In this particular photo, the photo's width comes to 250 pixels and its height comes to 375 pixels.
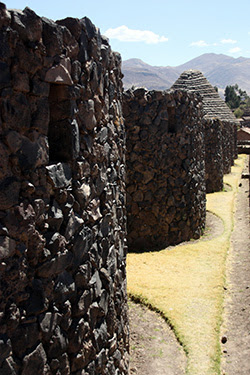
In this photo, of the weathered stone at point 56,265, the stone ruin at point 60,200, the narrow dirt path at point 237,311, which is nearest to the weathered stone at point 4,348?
the stone ruin at point 60,200

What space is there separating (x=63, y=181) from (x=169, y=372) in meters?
3.19

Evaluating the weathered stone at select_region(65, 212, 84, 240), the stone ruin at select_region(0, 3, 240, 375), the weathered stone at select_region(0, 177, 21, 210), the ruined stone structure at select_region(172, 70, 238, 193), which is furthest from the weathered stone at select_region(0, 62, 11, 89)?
the ruined stone structure at select_region(172, 70, 238, 193)

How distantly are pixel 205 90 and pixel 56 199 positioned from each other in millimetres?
19878

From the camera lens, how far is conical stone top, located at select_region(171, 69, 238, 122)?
20.3 meters

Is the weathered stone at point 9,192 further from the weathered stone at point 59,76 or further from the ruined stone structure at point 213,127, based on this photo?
the ruined stone structure at point 213,127

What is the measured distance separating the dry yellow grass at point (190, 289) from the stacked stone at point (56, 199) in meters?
1.68

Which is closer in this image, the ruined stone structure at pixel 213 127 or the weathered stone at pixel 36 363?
the weathered stone at pixel 36 363

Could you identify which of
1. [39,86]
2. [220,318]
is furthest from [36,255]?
[220,318]

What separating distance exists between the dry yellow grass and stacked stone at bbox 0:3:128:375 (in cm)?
168

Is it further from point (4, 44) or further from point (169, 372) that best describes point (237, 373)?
point (4, 44)

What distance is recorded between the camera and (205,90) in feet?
71.5

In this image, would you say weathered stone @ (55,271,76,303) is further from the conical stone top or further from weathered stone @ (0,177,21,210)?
the conical stone top

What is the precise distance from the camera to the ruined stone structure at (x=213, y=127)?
1719cm

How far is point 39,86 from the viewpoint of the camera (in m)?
2.97
